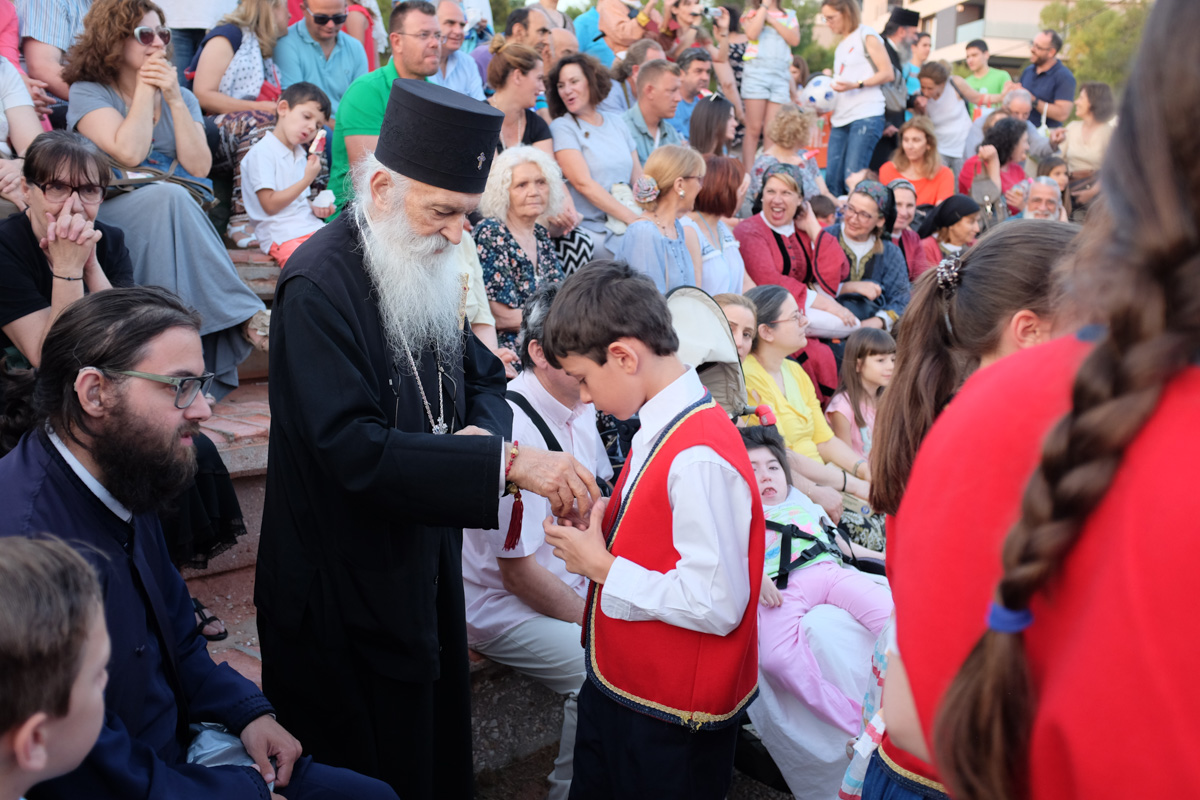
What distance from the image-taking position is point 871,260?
7.31 meters

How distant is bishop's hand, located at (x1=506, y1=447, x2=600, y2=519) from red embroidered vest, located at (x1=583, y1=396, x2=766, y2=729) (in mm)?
136

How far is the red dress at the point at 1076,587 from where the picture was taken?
0.69 metres

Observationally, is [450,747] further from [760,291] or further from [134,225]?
[760,291]

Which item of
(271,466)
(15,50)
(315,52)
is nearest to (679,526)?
(271,466)

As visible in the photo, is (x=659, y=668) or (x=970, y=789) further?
(x=659, y=668)

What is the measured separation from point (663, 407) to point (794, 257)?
4665mm

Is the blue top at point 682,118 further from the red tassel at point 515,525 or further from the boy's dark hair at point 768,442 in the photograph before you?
the red tassel at point 515,525

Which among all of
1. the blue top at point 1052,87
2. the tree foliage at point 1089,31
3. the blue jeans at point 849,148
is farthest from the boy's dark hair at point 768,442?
the tree foliage at point 1089,31

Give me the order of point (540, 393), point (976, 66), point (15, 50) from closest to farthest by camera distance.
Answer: point (540, 393) < point (15, 50) < point (976, 66)

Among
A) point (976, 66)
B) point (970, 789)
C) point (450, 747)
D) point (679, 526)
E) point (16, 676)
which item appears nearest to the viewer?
point (970, 789)

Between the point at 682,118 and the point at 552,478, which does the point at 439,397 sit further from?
the point at 682,118

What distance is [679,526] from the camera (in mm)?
2303

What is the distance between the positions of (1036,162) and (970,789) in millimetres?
11002

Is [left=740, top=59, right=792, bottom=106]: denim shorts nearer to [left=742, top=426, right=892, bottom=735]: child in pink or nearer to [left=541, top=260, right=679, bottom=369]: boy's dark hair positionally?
[left=742, top=426, right=892, bottom=735]: child in pink
